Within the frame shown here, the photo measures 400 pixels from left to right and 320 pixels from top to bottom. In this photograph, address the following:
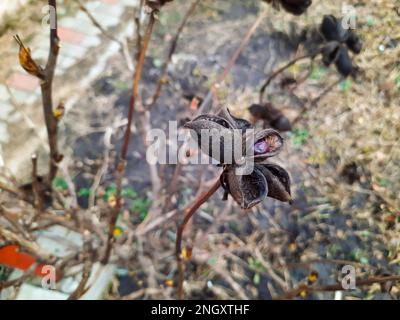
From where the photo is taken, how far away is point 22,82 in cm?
247

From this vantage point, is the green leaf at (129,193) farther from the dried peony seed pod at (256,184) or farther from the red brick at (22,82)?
the dried peony seed pod at (256,184)

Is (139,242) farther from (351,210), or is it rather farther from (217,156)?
(351,210)

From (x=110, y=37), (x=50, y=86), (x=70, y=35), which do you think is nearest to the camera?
(x=50, y=86)

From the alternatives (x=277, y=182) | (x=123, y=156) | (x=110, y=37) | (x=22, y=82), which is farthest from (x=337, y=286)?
(x=22, y=82)

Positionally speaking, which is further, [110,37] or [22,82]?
[22,82]

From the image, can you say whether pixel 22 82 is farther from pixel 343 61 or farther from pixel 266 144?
pixel 266 144

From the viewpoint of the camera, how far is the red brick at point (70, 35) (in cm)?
281

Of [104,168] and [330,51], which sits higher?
[330,51]

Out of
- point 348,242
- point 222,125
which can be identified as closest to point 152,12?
point 222,125

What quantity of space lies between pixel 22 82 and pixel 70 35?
0.59 metres

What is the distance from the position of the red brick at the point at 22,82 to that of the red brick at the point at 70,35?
47 cm

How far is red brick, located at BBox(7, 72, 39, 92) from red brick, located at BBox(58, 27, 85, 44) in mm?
466

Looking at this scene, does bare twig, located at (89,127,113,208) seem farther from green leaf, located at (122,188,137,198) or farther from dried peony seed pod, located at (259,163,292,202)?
dried peony seed pod, located at (259,163,292,202)
